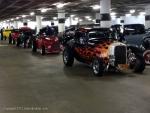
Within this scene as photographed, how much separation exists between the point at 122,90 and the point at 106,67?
2.49 metres

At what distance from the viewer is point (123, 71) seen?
12.0 m

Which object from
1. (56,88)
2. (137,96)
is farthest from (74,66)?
(137,96)

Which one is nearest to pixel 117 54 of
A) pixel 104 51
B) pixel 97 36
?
pixel 104 51

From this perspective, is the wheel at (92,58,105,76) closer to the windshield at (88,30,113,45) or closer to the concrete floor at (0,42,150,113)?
the concrete floor at (0,42,150,113)

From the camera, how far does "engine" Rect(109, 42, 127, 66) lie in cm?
1109

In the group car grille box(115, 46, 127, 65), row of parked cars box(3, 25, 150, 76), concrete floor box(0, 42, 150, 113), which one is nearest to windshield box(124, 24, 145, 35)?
row of parked cars box(3, 25, 150, 76)

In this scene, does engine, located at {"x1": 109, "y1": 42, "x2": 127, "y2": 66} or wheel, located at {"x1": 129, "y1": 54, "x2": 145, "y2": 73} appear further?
wheel, located at {"x1": 129, "y1": 54, "x2": 145, "y2": 73}

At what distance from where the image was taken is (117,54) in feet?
36.5

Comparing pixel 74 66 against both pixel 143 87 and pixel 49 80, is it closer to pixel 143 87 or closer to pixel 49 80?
pixel 49 80

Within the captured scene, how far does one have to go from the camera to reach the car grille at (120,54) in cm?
1112

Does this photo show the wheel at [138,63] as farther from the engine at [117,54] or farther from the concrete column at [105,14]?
the concrete column at [105,14]

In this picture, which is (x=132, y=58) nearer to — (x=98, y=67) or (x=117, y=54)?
(x=117, y=54)

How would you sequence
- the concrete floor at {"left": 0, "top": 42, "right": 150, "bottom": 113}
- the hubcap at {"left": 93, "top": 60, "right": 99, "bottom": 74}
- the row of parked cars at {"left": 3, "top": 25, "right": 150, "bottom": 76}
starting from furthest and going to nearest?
the row of parked cars at {"left": 3, "top": 25, "right": 150, "bottom": 76}, the hubcap at {"left": 93, "top": 60, "right": 99, "bottom": 74}, the concrete floor at {"left": 0, "top": 42, "right": 150, "bottom": 113}

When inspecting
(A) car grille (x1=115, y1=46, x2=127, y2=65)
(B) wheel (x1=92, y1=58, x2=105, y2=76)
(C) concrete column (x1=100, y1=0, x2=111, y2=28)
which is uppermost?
(C) concrete column (x1=100, y1=0, x2=111, y2=28)
